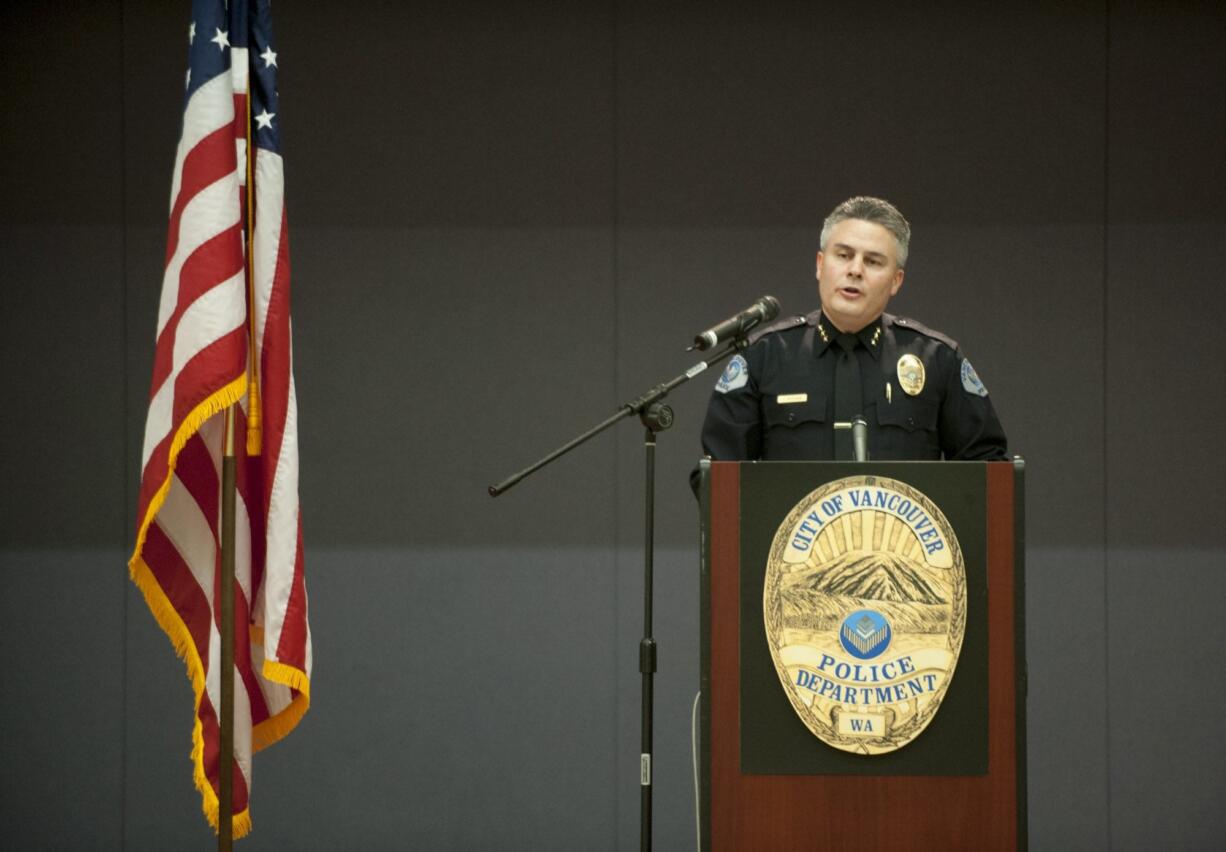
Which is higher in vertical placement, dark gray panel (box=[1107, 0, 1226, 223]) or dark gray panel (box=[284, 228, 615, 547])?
dark gray panel (box=[1107, 0, 1226, 223])

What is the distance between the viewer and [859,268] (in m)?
2.78

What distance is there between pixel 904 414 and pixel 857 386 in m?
0.12

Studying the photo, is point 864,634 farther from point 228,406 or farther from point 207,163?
point 207,163

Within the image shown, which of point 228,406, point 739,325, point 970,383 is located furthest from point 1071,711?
point 228,406

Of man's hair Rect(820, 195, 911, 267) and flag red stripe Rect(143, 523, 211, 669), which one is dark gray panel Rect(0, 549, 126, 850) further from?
man's hair Rect(820, 195, 911, 267)

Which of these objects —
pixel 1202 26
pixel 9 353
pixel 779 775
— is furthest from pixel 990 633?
pixel 9 353

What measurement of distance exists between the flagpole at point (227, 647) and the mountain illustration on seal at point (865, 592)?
3.70ft

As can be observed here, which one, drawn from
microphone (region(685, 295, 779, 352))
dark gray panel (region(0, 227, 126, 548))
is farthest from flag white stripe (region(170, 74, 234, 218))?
dark gray panel (region(0, 227, 126, 548))

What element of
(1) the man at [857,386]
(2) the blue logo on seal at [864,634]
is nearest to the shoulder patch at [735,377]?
(1) the man at [857,386]

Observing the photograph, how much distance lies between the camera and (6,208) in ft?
13.9

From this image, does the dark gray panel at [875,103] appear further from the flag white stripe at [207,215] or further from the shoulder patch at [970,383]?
the flag white stripe at [207,215]

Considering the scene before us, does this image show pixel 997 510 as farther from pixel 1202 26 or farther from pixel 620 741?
pixel 1202 26

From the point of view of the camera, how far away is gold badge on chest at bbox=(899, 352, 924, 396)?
2.79 meters

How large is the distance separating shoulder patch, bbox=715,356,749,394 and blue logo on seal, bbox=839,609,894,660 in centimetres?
81
